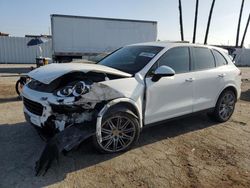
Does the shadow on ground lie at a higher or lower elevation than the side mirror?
lower

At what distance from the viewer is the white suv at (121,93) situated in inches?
153

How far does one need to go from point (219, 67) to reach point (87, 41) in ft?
48.2

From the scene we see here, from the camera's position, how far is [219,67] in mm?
5980

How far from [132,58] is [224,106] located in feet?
8.39

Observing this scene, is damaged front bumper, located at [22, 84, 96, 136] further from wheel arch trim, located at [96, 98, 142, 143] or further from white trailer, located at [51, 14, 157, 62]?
white trailer, located at [51, 14, 157, 62]

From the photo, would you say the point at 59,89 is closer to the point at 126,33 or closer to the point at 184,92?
the point at 184,92

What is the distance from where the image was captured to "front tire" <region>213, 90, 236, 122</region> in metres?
6.05

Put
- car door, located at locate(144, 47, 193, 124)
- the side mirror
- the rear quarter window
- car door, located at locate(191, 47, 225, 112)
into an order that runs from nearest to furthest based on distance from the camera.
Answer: the side mirror, car door, located at locate(144, 47, 193, 124), car door, located at locate(191, 47, 225, 112), the rear quarter window

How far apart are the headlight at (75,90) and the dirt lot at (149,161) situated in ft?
2.64

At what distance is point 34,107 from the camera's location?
13.6 feet

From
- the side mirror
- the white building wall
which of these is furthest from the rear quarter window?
the white building wall

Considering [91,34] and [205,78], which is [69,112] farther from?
[91,34]

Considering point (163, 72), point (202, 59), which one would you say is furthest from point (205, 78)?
point (163, 72)

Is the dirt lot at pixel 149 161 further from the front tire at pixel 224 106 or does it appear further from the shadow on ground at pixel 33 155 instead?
the front tire at pixel 224 106
